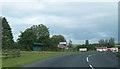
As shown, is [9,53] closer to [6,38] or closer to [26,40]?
[6,38]

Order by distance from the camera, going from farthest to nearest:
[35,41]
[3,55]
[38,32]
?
[38,32] < [35,41] < [3,55]

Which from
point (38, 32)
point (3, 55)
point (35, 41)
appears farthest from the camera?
point (38, 32)

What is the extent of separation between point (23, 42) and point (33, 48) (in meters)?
5.79

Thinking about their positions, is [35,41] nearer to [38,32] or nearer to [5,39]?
[38,32]

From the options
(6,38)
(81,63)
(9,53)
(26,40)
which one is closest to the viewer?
(81,63)

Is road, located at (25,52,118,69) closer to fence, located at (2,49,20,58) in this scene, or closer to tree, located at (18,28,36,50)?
fence, located at (2,49,20,58)

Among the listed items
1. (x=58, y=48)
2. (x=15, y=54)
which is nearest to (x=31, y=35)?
(x=58, y=48)

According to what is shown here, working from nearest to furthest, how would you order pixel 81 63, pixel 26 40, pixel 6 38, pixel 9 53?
pixel 81 63
pixel 9 53
pixel 6 38
pixel 26 40

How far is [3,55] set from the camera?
139 ft

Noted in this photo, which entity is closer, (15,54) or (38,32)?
(15,54)

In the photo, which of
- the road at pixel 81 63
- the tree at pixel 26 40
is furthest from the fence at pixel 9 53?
the tree at pixel 26 40

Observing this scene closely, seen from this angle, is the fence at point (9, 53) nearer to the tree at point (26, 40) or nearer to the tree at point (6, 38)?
the tree at point (6, 38)

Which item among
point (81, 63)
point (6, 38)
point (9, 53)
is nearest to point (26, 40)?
point (6, 38)

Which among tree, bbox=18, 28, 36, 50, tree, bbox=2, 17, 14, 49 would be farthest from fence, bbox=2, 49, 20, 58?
tree, bbox=18, 28, 36, 50
